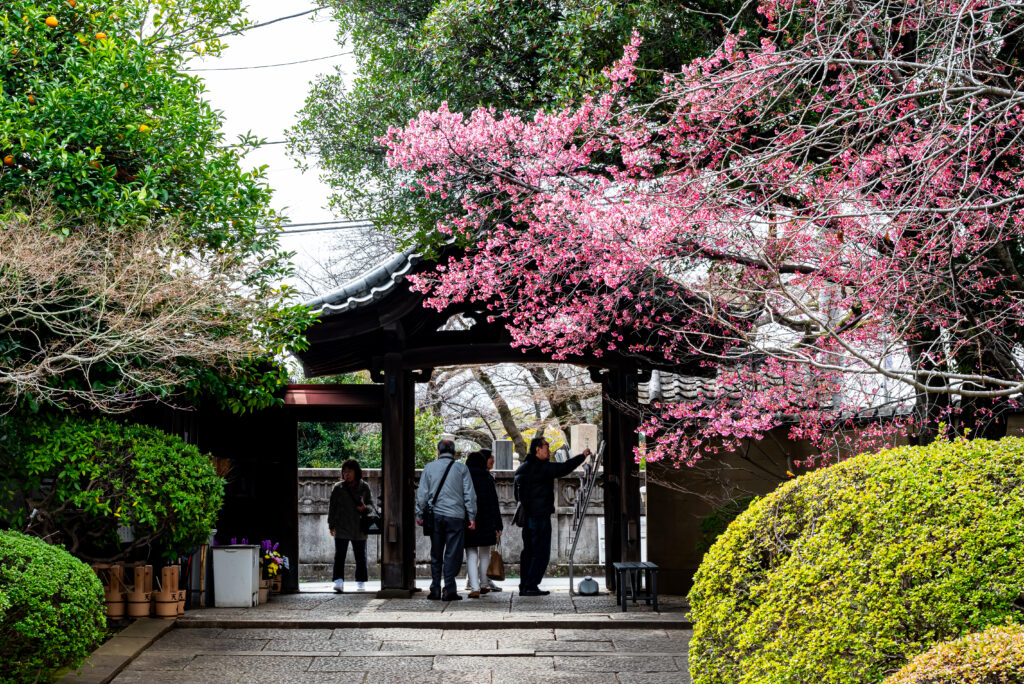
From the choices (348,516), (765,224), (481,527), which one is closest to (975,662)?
(765,224)

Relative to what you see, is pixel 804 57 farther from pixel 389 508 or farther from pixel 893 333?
pixel 389 508

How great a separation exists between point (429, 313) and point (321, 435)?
11.2 m

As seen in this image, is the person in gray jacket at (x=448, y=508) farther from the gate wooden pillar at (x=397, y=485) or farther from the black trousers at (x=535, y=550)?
the black trousers at (x=535, y=550)

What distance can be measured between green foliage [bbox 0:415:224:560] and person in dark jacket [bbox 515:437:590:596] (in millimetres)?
3858

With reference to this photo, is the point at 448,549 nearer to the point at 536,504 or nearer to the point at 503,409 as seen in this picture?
the point at 536,504

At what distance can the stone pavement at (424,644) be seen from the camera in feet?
23.2

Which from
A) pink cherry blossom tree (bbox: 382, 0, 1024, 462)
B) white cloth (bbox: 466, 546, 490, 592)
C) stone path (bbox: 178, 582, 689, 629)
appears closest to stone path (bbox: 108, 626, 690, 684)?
stone path (bbox: 178, 582, 689, 629)

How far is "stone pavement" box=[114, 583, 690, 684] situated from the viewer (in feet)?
23.2

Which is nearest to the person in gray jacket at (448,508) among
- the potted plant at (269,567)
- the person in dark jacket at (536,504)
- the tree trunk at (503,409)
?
the person in dark jacket at (536,504)

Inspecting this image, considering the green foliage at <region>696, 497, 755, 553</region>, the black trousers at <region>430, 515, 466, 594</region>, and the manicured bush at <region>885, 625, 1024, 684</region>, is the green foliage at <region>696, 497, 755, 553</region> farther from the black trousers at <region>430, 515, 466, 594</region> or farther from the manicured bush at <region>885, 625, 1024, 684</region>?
the manicured bush at <region>885, 625, 1024, 684</region>

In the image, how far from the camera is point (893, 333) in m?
7.99

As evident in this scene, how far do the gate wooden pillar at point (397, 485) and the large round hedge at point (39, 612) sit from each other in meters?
4.95

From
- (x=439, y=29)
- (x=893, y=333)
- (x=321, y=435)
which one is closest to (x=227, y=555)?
(x=439, y=29)

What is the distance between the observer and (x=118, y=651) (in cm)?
765
